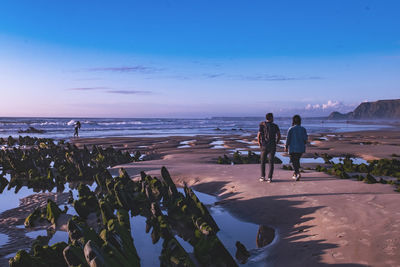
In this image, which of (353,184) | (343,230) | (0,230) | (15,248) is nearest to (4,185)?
(0,230)

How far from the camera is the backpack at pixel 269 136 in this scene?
8281 millimetres

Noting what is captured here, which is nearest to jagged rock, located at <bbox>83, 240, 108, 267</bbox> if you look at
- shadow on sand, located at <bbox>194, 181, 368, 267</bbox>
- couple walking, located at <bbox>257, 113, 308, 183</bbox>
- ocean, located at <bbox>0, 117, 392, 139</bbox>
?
shadow on sand, located at <bbox>194, 181, 368, 267</bbox>

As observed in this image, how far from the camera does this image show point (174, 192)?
663cm

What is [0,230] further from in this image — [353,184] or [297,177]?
[353,184]

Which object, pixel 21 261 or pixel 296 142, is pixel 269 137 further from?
pixel 21 261

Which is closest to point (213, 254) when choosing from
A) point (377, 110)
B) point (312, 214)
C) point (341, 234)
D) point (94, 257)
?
point (94, 257)

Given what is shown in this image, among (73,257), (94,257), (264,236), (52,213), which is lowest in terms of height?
(264,236)

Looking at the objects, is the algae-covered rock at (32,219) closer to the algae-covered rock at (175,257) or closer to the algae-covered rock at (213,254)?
the algae-covered rock at (175,257)

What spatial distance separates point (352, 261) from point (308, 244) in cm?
80

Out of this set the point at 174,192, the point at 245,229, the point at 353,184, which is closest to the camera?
the point at 245,229

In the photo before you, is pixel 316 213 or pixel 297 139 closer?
pixel 316 213

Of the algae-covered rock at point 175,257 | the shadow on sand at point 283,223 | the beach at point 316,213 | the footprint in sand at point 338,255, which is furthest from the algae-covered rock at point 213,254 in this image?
the footprint in sand at point 338,255

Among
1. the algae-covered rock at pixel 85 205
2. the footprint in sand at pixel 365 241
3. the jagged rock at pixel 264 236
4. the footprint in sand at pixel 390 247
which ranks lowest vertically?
the jagged rock at pixel 264 236

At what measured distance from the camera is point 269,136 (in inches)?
326
